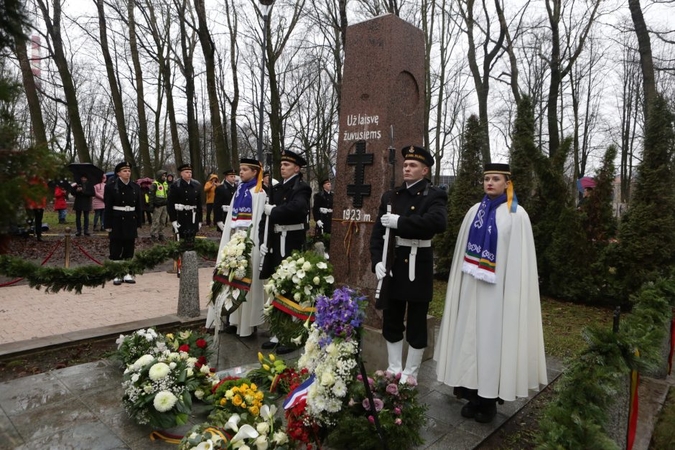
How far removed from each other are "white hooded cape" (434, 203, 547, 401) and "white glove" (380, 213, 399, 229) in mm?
814

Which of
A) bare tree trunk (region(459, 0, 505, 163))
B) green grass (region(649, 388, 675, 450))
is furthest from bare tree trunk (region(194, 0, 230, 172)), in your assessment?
green grass (region(649, 388, 675, 450))

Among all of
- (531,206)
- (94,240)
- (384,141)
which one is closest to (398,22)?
(384,141)

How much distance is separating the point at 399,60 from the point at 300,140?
28.7m

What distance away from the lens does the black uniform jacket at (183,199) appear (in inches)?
383

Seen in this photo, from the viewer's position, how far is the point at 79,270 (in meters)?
5.62

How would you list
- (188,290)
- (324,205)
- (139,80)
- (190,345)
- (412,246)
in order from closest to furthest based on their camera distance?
(412,246), (190,345), (188,290), (324,205), (139,80)

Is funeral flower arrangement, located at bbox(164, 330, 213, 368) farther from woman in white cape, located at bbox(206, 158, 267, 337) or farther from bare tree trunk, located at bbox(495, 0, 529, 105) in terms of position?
bare tree trunk, located at bbox(495, 0, 529, 105)

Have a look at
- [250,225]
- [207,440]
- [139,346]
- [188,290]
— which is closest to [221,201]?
[188,290]

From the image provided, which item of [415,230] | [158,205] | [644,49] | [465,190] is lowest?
[158,205]

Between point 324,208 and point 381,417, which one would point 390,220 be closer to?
point 381,417

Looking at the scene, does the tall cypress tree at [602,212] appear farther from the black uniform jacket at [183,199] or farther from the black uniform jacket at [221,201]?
the black uniform jacket at [183,199]

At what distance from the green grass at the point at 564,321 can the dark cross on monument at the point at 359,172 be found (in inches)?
125

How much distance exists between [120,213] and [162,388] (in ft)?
19.6

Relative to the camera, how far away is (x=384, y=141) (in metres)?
4.76
